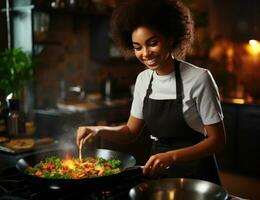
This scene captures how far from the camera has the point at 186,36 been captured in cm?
180

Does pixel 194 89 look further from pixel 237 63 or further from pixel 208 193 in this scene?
pixel 237 63

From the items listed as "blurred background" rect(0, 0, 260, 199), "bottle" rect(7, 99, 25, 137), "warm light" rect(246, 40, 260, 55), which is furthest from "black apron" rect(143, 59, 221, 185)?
"warm light" rect(246, 40, 260, 55)

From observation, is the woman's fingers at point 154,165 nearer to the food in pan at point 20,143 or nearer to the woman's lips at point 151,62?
the woman's lips at point 151,62

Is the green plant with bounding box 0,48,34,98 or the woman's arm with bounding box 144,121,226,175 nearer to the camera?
the woman's arm with bounding box 144,121,226,175

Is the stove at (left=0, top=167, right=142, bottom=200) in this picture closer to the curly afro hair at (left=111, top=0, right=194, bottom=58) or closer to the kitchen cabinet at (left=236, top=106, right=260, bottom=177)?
the curly afro hair at (left=111, top=0, right=194, bottom=58)

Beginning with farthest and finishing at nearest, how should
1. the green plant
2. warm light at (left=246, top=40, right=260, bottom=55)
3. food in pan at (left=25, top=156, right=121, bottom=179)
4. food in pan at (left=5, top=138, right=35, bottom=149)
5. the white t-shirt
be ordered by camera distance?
1. warm light at (left=246, top=40, right=260, bottom=55)
2. the green plant
3. food in pan at (left=5, top=138, right=35, bottom=149)
4. the white t-shirt
5. food in pan at (left=25, top=156, right=121, bottom=179)

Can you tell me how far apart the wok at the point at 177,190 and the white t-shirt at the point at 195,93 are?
17.7 inches

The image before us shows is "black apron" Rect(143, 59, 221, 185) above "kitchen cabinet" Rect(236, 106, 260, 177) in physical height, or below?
above

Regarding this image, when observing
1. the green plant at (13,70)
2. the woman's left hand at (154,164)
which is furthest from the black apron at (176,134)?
the green plant at (13,70)

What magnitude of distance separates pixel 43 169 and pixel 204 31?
449cm

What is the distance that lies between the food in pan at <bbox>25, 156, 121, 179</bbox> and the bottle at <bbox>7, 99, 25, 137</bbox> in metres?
1.10

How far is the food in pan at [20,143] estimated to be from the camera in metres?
2.56

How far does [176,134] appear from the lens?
6.07 feet

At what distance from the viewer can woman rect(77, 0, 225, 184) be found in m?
1.62
